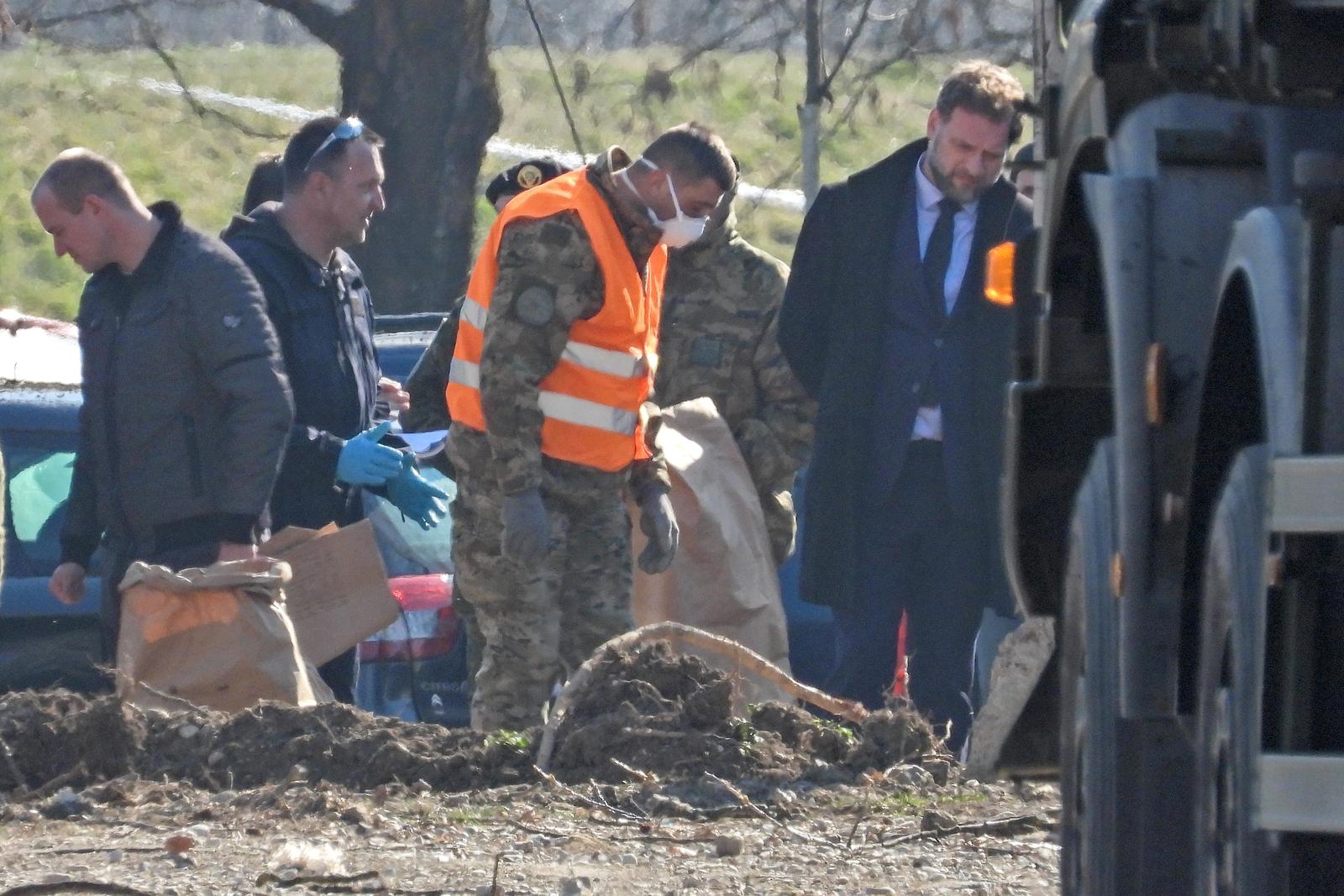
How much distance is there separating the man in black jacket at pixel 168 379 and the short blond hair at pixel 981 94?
73.6 inches

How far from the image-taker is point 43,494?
24.5ft

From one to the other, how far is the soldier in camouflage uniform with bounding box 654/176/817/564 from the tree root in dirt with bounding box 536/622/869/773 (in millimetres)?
1111

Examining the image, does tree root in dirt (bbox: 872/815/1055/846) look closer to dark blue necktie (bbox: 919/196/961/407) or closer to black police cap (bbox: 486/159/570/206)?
dark blue necktie (bbox: 919/196/961/407)

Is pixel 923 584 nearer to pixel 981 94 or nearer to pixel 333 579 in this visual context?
pixel 981 94

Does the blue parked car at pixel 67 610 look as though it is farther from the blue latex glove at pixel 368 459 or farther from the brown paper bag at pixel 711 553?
the brown paper bag at pixel 711 553

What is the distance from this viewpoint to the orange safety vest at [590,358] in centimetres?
624

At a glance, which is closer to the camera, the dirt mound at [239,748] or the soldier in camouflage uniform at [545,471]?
the dirt mound at [239,748]

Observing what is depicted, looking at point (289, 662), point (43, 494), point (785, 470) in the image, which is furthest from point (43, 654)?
point (785, 470)

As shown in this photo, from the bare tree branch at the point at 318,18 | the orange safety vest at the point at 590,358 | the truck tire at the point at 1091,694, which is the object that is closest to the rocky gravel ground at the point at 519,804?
the orange safety vest at the point at 590,358

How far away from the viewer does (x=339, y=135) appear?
7.09 metres

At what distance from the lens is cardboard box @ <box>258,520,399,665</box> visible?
645 cm

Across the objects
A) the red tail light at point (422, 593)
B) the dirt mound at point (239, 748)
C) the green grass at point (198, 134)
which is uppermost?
the green grass at point (198, 134)

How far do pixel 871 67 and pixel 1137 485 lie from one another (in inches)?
404

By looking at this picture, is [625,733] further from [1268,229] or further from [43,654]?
[1268,229]
